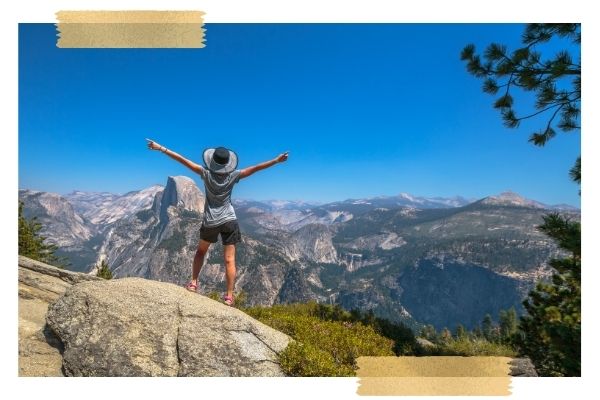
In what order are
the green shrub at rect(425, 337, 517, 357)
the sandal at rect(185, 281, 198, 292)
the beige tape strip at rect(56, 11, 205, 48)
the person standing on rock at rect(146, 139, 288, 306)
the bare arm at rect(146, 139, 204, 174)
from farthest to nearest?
the green shrub at rect(425, 337, 517, 357) → the sandal at rect(185, 281, 198, 292) → the person standing on rock at rect(146, 139, 288, 306) → the beige tape strip at rect(56, 11, 205, 48) → the bare arm at rect(146, 139, 204, 174)

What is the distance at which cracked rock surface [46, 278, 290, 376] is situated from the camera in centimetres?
632

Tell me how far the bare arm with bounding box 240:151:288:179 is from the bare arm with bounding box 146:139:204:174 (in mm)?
724

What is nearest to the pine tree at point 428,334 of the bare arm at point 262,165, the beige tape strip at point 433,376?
the beige tape strip at point 433,376

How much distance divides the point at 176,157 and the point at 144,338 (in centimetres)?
284

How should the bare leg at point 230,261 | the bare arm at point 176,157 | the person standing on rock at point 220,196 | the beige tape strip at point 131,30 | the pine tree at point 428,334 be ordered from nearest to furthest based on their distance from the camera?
the bare arm at point 176,157 < the beige tape strip at point 131,30 < the person standing on rock at point 220,196 < the bare leg at point 230,261 < the pine tree at point 428,334

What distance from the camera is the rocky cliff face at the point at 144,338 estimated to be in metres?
6.33

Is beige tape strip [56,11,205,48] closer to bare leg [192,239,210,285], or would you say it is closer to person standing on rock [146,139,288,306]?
person standing on rock [146,139,288,306]

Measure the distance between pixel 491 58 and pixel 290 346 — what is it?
667 centimetres

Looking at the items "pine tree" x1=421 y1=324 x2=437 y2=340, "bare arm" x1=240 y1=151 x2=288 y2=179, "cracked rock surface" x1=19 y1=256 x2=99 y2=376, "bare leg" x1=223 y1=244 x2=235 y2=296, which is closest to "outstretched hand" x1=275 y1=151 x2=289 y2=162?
"bare arm" x1=240 y1=151 x2=288 y2=179

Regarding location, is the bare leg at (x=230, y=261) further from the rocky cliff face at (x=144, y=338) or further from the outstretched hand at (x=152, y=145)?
the outstretched hand at (x=152, y=145)

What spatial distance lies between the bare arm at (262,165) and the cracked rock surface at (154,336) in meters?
2.26

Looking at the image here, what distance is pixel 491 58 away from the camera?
837 centimetres

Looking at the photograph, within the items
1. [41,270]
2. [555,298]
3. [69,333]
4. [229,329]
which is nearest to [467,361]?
[229,329]

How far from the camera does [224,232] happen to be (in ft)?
23.3
